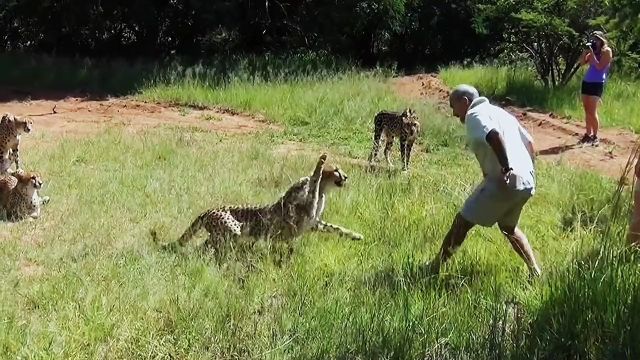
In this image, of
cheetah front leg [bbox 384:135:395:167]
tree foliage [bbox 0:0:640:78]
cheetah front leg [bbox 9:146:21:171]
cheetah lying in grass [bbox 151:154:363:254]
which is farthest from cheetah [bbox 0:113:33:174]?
tree foliage [bbox 0:0:640:78]

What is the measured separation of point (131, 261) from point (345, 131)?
877cm

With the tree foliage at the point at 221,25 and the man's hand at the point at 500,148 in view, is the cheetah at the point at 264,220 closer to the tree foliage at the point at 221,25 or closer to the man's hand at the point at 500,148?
the man's hand at the point at 500,148

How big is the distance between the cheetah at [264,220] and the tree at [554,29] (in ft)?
44.9

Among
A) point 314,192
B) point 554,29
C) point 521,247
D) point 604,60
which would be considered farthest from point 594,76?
point 521,247

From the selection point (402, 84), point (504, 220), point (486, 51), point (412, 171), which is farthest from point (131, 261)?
point (486, 51)

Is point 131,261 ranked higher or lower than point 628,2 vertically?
lower

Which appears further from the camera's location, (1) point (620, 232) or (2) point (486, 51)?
(2) point (486, 51)

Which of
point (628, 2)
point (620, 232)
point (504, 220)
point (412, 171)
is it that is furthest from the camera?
point (412, 171)

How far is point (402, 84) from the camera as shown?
22922 millimetres

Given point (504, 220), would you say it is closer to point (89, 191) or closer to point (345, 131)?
point (89, 191)

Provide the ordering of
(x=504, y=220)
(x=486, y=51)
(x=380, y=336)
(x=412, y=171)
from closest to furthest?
(x=380, y=336) → (x=504, y=220) → (x=412, y=171) → (x=486, y=51)

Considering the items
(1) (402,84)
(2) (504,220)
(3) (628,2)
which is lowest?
(1) (402,84)

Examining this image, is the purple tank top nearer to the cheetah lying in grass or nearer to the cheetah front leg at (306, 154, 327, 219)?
the cheetah front leg at (306, 154, 327, 219)

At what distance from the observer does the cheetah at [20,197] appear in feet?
Result: 30.8
